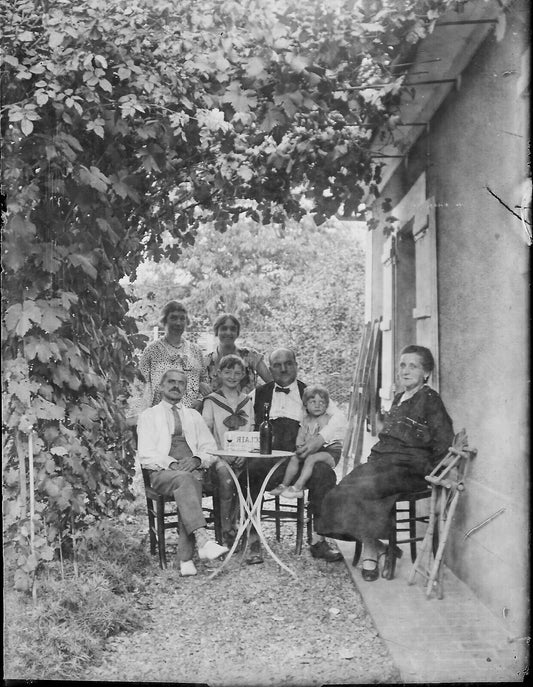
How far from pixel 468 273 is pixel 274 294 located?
1038 mm

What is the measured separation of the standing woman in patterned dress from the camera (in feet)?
12.2

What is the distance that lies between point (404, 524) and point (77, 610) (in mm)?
1740

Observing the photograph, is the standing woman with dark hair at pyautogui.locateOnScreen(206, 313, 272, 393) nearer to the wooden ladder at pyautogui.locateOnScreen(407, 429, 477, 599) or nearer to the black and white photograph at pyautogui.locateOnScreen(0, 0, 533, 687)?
the black and white photograph at pyautogui.locateOnScreen(0, 0, 533, 687)

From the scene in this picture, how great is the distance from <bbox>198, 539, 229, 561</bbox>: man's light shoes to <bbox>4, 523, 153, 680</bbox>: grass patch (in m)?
0.30

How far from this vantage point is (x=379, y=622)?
3326mm

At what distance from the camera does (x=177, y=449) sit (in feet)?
13.0

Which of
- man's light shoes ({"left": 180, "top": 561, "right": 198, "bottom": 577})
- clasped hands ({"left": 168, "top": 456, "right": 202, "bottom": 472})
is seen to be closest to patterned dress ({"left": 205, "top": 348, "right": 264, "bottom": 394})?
clasped hands ({"left": 168, "top": 456, "right": 202, "bottom": 472})

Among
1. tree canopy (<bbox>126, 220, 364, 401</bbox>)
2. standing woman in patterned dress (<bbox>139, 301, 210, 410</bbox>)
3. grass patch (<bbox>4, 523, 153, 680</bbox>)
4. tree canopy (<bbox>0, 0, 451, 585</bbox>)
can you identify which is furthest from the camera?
standing woman in patterned dress (<bbox>139, 301, 210, 410</bbox>)

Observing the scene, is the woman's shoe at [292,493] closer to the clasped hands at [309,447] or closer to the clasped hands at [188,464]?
the clasped hands at [309,447]

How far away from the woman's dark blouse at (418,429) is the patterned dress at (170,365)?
107cm

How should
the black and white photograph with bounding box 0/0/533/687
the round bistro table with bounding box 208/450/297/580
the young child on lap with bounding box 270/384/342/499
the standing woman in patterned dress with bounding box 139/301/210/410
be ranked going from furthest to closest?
the young child on lap with bounding box 270/384/342/499 < the standing woman in patterned dress with bounding box 139/301/210/410 < the round bistro table with bounding box 208/450/297/580 < the black and white photograph with bounding box 0/0/533/687

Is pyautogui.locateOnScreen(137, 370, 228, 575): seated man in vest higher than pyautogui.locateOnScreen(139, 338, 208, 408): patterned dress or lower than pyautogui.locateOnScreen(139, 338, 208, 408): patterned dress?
lower

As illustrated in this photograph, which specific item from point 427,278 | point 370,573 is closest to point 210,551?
point 370,573

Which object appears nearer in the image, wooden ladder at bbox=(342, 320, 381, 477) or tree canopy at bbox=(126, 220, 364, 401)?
tree canopy at bbox=(126, 220, 364, 401)
